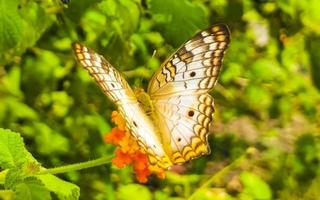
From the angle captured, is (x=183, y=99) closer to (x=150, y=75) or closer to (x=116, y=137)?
(x=116, y=137)

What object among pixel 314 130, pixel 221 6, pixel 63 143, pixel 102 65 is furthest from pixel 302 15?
pixel 102 65

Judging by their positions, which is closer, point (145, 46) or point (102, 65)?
point (102, 65)

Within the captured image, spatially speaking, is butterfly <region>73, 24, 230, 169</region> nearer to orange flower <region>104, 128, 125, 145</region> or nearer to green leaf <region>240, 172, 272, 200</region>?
orange flower <region>104, 128, 125, 145</region>

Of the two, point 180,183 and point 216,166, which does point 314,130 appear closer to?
point 216,166

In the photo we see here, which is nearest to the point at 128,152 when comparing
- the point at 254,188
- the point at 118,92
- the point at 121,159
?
the point at 121,159

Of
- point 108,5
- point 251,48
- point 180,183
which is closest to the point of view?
point 108,5

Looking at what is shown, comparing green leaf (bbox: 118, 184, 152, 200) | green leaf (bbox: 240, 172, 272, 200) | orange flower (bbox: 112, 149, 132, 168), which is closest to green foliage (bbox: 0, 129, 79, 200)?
orange flower (bbox: 112, 149, 132, 168)
